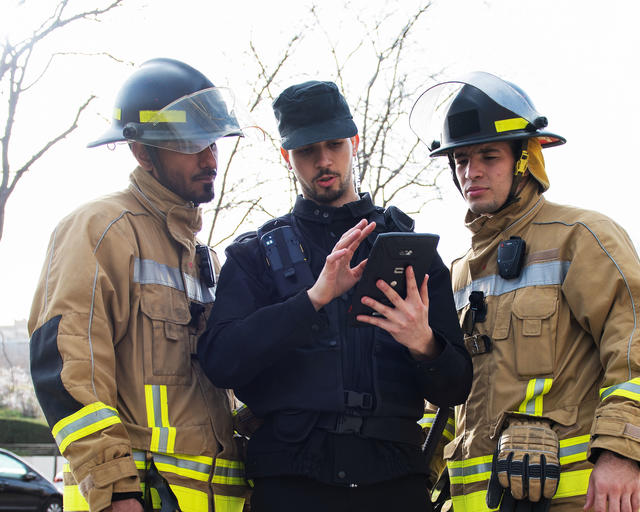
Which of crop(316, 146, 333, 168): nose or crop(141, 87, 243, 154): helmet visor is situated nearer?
crop(316, 146, 333, 168): nose

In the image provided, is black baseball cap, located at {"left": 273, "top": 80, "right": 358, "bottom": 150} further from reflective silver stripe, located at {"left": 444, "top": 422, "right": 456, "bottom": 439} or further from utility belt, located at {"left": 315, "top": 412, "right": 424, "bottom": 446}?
reflective silver stripe, located at {"left": 444, "top": 422, "right": 456, "bottom": 439}

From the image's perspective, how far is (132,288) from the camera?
299 cm

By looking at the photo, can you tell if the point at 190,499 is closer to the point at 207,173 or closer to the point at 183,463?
the point at 183,463

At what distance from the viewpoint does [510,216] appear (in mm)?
3424

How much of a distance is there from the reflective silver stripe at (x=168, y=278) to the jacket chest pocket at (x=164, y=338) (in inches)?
1.5

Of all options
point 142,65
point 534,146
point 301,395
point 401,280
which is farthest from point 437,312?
point 142,65

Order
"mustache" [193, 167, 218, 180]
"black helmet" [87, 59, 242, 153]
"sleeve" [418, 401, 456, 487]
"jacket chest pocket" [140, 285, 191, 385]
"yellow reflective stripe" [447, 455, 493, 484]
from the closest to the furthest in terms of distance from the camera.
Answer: "jacket chest pocket" [140, 285, 191, 385]
"yellow reflective stripe" [447, 455, 493, 484]
"black helmet" [87, 59, 242, 153]
"mustache" [193, 167, 218, 180]
"sleeve" [418, 401, 456, 487]

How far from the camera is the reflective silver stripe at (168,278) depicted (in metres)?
3.04

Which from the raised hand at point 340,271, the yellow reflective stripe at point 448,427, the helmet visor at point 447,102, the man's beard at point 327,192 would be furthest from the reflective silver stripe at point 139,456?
the helmet visor at point 447,102

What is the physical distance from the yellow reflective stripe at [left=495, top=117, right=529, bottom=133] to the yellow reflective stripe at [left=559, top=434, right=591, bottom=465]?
4.89 feet

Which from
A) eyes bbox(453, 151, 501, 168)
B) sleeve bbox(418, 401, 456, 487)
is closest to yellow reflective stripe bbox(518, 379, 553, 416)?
sleeve bbox(418, 401, 456, 487)

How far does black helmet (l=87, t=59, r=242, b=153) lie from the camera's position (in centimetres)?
337

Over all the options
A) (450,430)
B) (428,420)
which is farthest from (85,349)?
(450,430)

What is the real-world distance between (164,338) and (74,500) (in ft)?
2.38
